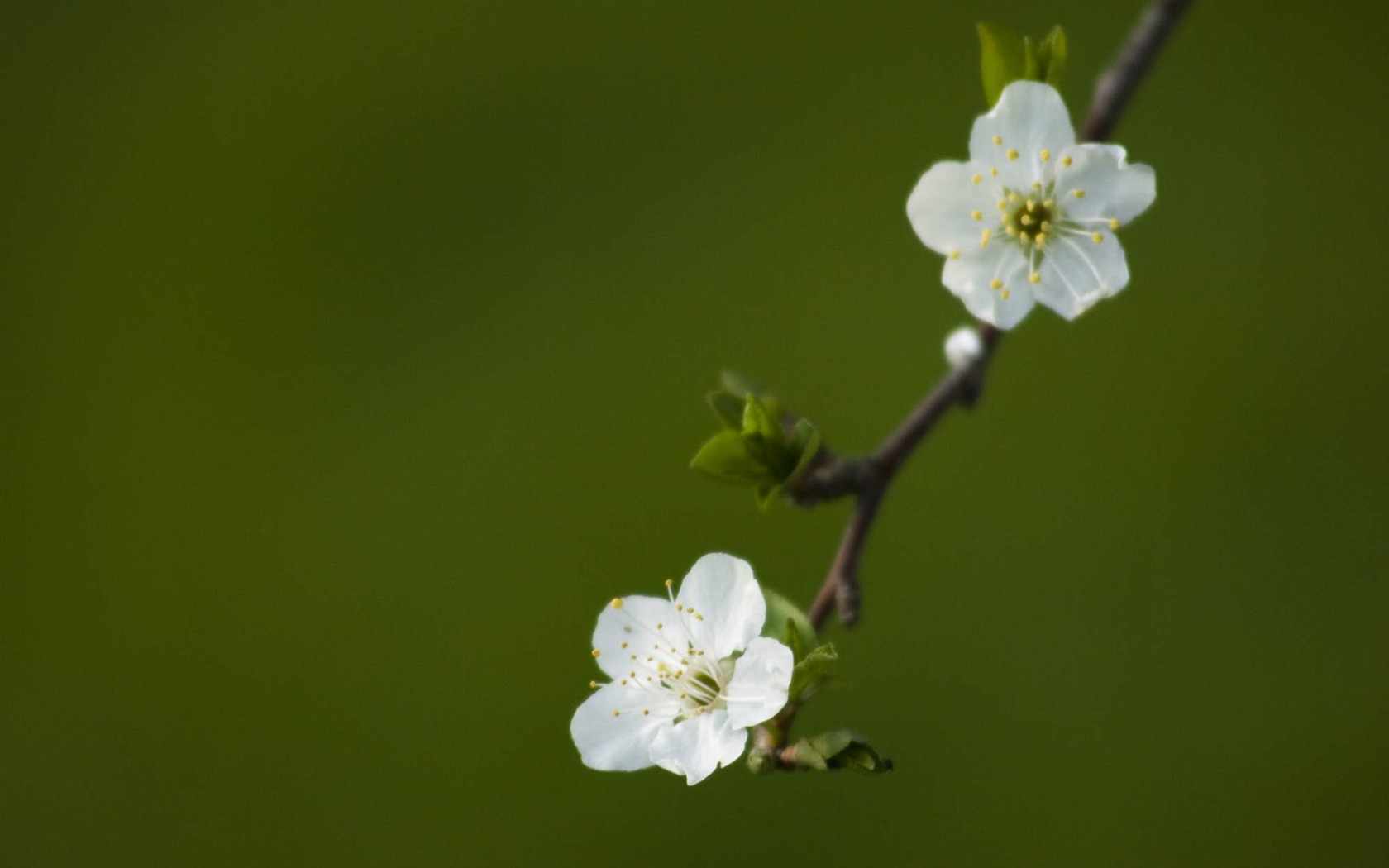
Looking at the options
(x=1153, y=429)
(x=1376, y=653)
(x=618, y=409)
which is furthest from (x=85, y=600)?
(x=1376, y=653)

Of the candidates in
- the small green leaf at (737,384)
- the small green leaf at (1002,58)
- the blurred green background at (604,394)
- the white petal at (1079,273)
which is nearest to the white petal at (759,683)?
the small green leaf at (737,384)

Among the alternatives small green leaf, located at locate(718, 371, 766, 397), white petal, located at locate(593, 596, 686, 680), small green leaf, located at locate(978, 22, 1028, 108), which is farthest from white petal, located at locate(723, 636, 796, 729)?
small green leaf, located at locate(978, 22, 1028, 108)

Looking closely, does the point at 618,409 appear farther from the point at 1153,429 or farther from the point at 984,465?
the point at 1153,429

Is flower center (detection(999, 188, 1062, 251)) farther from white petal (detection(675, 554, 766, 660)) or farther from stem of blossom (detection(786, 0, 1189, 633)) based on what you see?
white petal (detection(675, 554, 766, 660))

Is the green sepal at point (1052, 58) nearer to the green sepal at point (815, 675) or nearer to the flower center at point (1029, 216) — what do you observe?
the flower center at point (1029, 216)

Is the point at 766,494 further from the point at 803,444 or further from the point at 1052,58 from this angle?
the point at 1052,58

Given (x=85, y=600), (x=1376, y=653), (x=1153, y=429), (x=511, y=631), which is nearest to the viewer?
(x=1376, y=653)
